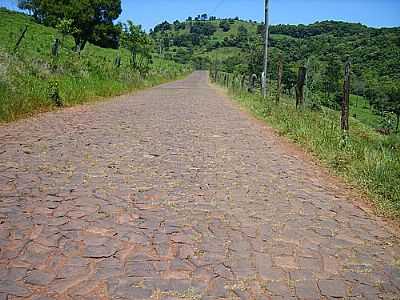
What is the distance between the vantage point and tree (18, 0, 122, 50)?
48188 millimetres

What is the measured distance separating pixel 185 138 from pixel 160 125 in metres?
1.78

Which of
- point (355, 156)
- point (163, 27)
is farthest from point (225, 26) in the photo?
point (355, 156)

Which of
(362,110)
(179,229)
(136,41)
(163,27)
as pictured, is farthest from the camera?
(163,27)

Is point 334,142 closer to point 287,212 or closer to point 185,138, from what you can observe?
point 185,138

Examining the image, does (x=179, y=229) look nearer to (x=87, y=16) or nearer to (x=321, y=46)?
(x=321, y=46)

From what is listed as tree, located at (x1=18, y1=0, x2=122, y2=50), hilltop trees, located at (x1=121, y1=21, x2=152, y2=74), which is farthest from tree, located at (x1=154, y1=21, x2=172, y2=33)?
hilltop trees, located at (x1=121, y1=21, x2=152, y2=74)

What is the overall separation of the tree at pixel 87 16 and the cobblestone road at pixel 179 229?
42805 mm

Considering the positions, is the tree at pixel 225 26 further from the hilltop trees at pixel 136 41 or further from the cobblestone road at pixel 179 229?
the cobblestone road at pixel 179 229

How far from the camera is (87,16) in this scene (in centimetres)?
5016

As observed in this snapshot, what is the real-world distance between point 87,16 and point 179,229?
169ft

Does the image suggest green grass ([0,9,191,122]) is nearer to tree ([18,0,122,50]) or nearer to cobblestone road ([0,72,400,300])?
cobblestone road ([0,72,400,300])

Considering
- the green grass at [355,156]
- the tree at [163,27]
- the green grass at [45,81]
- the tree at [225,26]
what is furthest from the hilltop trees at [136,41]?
the tree at [163,27]

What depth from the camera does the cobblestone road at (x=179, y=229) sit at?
286 centimetres

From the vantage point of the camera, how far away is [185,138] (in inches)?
328
